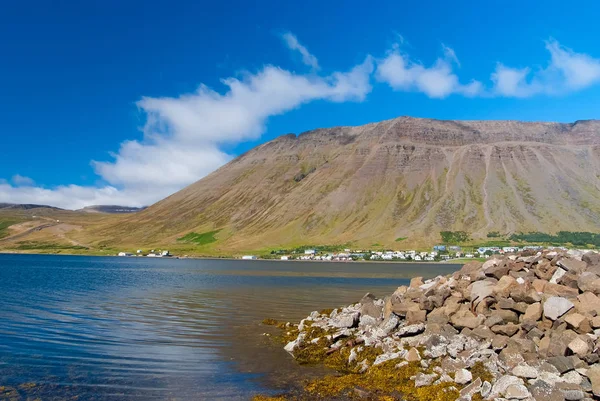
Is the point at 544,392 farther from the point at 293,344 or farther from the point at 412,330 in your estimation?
the point at 293,344

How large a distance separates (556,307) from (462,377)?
6675 millimetres

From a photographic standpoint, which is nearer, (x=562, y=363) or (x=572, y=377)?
(x=572, y=377)

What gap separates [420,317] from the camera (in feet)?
86.5

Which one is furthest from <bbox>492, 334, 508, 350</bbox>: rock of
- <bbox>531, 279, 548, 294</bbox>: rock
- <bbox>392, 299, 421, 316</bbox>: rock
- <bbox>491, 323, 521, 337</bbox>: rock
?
<bbox>392, 299, 421, 316</bbox>: rock

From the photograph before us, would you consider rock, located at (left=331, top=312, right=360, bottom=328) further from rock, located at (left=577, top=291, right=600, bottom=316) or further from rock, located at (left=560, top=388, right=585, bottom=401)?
rock, located at (left=560, top=388, right=585, bottom=401)

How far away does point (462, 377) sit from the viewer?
18.8m

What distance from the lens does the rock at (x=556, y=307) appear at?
70.8 feet

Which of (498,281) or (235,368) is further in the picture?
(498,281)

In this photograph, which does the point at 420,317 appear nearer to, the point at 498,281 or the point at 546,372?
the point at 498,281

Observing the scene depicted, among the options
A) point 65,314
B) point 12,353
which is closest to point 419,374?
point 12,353

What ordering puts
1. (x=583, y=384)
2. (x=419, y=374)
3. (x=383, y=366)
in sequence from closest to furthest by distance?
(x=583, y=384) < (x=419, y=374) < (x=383, y=366)

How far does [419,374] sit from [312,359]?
6624mm

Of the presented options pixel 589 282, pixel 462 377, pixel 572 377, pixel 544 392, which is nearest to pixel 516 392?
pixel 544 392

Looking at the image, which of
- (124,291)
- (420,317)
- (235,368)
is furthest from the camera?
(124,291)
